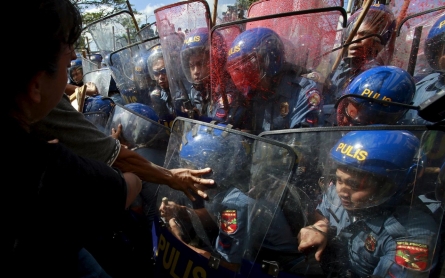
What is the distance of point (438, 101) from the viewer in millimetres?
1030

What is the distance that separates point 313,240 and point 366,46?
80.6 inches

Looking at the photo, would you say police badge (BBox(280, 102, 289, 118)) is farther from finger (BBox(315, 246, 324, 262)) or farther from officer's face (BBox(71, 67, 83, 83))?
officer's face (BBox(71, 67, 83, 83))

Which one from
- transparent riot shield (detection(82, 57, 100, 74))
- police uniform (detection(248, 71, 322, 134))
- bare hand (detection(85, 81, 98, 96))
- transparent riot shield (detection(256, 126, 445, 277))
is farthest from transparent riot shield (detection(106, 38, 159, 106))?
transparent riot shield (detection(256, 126, 445, 277))

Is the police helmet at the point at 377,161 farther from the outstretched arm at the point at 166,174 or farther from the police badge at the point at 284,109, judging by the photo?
the police badge at the point at 284,109

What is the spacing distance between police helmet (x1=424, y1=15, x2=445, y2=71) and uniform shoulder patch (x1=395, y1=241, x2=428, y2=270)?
1776 millimetres

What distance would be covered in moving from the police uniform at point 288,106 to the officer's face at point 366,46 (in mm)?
690

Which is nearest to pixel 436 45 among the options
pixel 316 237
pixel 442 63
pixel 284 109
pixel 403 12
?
pixel 442 63

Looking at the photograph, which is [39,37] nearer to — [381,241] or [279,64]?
[381,241]

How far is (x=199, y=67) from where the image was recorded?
8.01 ft

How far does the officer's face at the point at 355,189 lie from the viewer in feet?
4.29

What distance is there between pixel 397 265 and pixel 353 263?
0.16m

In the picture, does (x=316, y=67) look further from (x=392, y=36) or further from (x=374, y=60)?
(x=392, y=36)

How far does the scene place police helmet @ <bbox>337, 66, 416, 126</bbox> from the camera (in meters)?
2.06

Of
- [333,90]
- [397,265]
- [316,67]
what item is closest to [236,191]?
[397,265]
